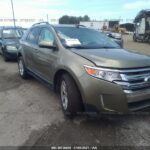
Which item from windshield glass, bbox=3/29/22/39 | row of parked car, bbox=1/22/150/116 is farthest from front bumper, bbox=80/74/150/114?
windshield glass, bbox=3/29/22/39

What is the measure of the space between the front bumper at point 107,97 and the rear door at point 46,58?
1.19 m

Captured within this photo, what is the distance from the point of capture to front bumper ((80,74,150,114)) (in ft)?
10.6

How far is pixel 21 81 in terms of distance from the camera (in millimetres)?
6668

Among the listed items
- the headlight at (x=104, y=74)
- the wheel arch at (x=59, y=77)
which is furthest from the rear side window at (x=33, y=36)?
the headlight at (x=104, y=74)

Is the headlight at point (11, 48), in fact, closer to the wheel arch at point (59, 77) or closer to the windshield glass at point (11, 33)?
the windshield glass at point (11, 33)

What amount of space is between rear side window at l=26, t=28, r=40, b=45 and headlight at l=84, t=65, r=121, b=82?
2605 mm

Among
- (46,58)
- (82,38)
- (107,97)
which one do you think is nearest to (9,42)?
(46,58)

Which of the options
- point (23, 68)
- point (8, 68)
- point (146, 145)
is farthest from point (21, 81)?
point (146, 145)

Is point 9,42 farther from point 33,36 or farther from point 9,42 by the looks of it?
point 33,36

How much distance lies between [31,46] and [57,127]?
8.98ft

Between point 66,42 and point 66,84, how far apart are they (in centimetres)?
97

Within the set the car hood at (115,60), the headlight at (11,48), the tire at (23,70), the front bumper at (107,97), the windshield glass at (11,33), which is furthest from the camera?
the windshield glass at (11,33)

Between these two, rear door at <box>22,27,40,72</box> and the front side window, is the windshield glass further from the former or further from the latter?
the front side window

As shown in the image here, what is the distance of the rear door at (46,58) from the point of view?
4414 mm
